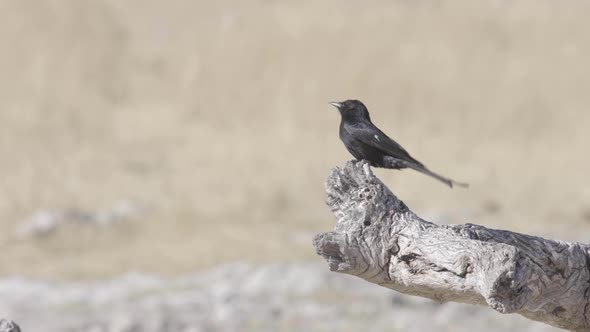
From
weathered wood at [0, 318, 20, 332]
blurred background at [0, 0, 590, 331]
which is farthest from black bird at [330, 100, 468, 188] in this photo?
blurred background at [0, 0, 590, 331]

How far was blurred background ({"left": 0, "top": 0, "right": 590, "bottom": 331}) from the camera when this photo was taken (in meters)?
26.2

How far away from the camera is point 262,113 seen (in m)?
36.9

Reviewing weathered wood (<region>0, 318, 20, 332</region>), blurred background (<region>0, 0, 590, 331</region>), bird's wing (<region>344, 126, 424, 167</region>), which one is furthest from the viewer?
blurred background (<region>0, 0, 590, 331</region>)

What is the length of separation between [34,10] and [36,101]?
12.5 ft

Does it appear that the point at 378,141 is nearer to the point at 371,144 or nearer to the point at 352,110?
the point at 371,144

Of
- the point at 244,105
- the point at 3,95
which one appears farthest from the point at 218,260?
the point at 3,95

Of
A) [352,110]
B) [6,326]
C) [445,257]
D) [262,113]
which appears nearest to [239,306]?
[352,110]

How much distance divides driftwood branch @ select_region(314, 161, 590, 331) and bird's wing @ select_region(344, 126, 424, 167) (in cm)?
42

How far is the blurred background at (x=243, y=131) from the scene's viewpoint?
85.8 ft

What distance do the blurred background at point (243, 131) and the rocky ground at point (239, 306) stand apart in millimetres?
104

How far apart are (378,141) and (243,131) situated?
95.6ft

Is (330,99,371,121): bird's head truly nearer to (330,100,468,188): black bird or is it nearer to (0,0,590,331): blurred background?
(330,100,468,188): black bird

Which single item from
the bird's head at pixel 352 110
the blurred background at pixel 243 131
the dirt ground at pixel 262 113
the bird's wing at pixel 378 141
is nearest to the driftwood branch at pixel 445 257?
the bird's wing at pixel 378 141

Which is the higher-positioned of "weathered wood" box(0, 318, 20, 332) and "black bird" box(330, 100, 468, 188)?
"black bird" box(330, 100, 468, 188)
